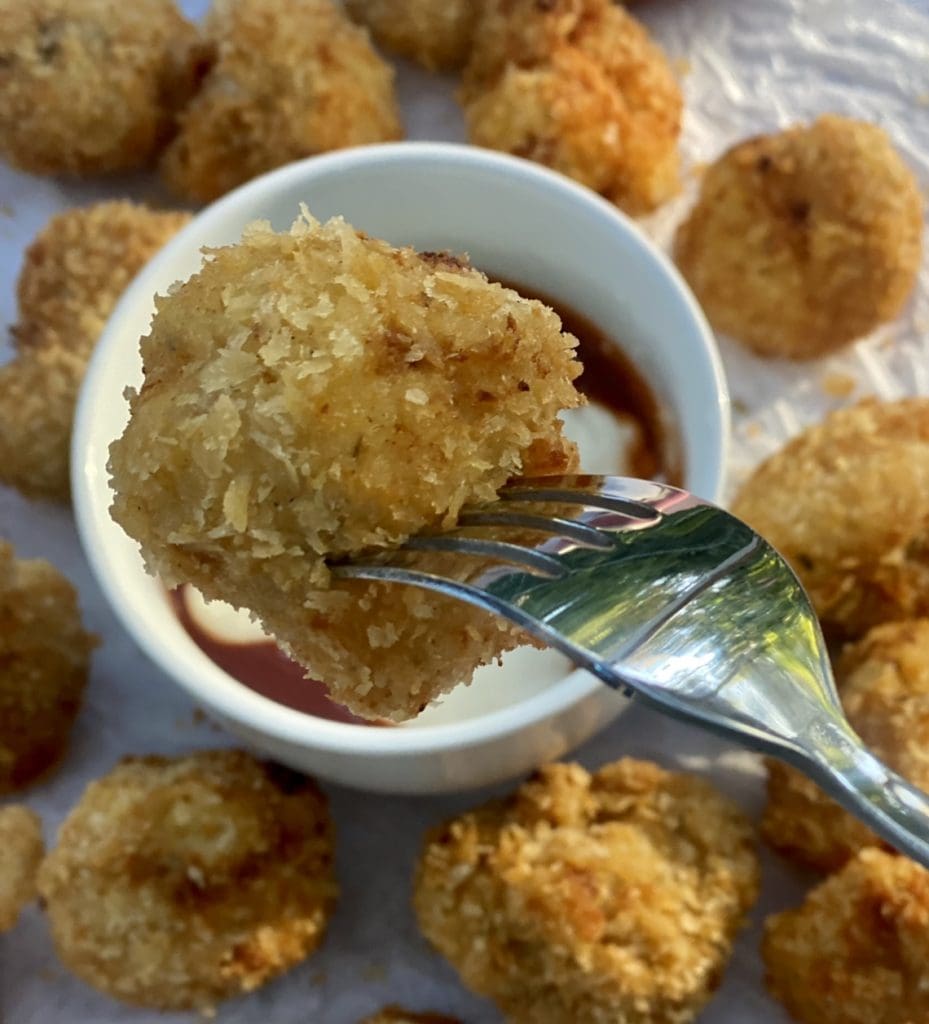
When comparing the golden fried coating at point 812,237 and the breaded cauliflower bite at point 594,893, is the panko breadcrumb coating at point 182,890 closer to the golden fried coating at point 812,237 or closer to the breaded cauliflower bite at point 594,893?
the breaded cauliflower bite at point 594,893

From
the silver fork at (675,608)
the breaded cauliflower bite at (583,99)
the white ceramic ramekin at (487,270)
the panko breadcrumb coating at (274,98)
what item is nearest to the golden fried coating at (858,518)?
the white ceramic ramekin at (487,270)

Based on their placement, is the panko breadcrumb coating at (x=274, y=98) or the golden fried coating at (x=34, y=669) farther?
the panko breadcrumb coating at (x=274, y=98)

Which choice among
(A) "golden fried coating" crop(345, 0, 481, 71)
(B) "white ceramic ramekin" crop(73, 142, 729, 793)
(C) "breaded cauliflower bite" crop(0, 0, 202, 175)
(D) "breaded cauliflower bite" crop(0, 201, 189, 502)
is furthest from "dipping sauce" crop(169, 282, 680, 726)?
(C) "breaded cauliflower bite" crop(0, 0, 202, 175)

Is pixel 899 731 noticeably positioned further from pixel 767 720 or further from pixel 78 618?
pixel 78 618

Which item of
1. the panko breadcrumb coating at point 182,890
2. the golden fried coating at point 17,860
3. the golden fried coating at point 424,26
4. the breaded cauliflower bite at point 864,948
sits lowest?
the golden fried coating at point 17,860

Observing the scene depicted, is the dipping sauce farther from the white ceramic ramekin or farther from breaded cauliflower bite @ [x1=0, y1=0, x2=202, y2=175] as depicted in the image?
breaded cauliflower bite @ [x1=0, y1=0, x2=202, y2=175]

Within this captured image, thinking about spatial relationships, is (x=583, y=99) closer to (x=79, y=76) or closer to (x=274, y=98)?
(x=274, y=98)
